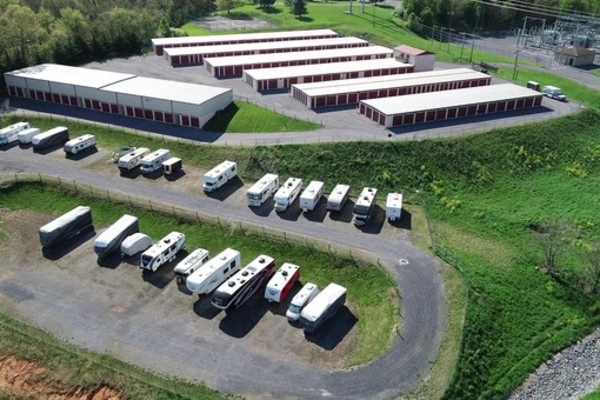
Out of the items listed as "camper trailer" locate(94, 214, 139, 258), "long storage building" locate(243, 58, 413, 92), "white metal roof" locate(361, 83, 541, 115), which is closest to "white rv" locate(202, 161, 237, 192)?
"camper trailer" locate(94, 214, 139, 258)

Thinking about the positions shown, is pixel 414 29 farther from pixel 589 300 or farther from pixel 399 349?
pixel 399 349

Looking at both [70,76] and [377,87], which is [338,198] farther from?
[70,76]

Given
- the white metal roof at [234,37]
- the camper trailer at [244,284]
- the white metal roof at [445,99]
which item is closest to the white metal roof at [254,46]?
the white metal roof at [234,37]

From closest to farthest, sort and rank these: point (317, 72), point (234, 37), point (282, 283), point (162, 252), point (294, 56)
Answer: point (282, 283) → point (162, 252) → point (317, 72) → point (294, 56) → point (234, 37)

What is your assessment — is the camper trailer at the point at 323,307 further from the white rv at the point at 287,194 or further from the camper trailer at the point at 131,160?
the camper trailer at the point at 131,160

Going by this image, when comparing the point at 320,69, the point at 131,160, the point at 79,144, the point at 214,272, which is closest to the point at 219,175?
the point at 131,160

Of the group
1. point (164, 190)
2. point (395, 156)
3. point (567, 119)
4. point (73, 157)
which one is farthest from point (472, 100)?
point (73, 157)
